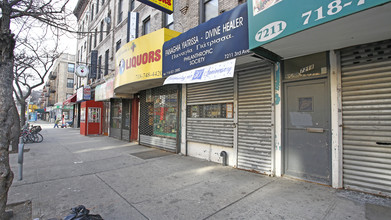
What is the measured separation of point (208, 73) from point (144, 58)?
354 centimetres

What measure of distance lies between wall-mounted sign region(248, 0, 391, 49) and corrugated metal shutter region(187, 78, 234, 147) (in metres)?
2.30

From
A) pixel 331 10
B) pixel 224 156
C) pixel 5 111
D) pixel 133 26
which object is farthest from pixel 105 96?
pixel 331 10

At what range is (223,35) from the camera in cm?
504

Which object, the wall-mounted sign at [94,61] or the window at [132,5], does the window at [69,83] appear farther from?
the window at [132,5]

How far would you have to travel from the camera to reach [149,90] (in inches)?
390

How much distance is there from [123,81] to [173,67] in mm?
3269

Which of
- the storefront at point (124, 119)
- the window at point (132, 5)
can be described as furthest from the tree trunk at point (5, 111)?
the window at point (132, 5)

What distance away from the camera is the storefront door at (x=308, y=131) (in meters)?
4.17

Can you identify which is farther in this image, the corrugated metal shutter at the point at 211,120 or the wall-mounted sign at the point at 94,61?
the wall-mounted sign at the point at 94,61

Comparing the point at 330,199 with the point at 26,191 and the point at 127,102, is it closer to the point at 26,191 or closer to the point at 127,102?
the point at 26,191

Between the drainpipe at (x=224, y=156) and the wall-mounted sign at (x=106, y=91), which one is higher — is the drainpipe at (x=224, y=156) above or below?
below

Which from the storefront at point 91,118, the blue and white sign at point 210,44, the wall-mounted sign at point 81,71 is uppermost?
the wall-mounted sign at point 81,71

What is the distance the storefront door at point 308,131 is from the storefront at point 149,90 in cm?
449

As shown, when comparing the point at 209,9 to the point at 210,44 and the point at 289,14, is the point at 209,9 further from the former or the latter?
the point at 289,14
